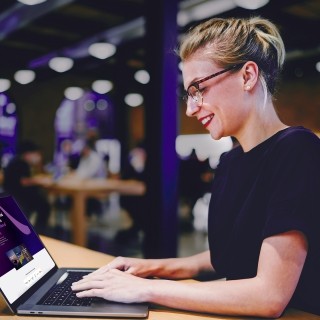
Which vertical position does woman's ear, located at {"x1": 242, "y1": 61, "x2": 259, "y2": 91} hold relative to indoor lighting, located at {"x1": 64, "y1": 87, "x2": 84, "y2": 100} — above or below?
below

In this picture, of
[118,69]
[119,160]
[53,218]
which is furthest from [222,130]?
[119,160]

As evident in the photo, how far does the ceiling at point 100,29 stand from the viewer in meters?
6.14

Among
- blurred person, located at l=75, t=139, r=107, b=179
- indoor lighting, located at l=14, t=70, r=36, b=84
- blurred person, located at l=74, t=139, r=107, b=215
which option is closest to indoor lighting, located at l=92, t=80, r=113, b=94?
indoor lighting, located at l=14, t=70, r=36, b=84

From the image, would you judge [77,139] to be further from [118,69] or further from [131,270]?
[131,270]

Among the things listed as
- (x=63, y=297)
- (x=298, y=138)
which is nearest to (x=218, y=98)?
(x=298, y=138)

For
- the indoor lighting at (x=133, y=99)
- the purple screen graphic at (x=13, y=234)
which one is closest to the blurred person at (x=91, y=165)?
the indoor lighting at (x=133, y=99)

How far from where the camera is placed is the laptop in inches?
42.8

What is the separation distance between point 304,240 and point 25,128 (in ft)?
37.7

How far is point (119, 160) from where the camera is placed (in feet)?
43.3

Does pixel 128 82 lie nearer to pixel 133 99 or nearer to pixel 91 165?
pixel 133 99

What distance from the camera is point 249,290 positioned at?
105 centimetres

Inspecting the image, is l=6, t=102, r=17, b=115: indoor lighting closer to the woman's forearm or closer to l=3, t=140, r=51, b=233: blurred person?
l=3, t=140, r=51, b=233: blurred person

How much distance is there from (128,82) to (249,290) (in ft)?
36.8

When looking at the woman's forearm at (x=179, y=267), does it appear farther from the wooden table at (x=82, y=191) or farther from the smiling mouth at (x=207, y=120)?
the wooden table at (x=82, y=191)
